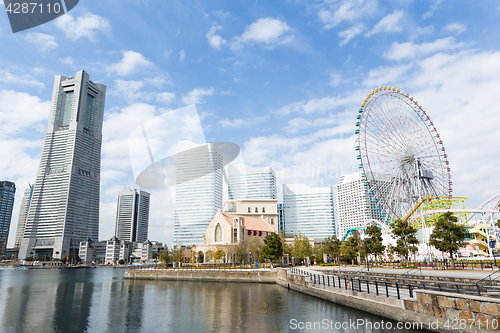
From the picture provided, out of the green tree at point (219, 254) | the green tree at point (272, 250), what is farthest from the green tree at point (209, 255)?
the green tree at point (272, 250)

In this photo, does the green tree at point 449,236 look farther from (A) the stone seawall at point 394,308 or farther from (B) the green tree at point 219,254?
(B) the green tree at point 219,254

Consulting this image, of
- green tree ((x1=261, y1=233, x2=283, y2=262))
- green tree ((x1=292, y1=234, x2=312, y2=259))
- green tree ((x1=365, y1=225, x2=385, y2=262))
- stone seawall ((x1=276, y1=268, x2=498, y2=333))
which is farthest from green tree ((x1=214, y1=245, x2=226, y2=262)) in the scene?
stone seawall ((x1=276, y1=268, x2=498, y2=333))

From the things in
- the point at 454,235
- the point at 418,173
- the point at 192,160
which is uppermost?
the point at 192,160

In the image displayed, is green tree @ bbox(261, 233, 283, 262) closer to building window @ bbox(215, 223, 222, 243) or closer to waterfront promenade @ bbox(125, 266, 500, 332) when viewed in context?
building window @ bbox(215, 223, 222, 243)

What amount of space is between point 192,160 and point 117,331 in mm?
165443

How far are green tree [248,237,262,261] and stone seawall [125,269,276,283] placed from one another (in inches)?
877

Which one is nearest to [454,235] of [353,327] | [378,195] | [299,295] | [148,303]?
[378,195]

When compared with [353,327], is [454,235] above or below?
above

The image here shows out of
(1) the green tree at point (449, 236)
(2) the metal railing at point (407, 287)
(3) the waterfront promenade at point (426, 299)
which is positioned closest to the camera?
(3) the waterfront promenade at point (426, 299)

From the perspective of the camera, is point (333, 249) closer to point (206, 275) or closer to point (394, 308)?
point (206, 275)

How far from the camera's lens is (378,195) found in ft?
230

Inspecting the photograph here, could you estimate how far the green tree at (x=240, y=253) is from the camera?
3268 inches

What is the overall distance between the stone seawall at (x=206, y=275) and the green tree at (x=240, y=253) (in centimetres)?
1453

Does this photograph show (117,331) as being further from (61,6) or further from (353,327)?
(61,6)
